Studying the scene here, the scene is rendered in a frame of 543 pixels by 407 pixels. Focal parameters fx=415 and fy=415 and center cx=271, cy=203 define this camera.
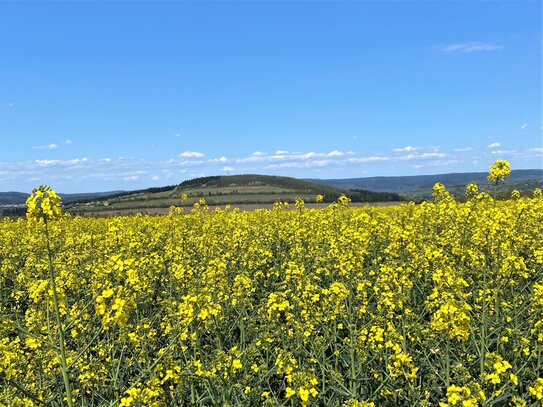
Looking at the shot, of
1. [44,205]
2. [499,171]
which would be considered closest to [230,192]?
[499,171]

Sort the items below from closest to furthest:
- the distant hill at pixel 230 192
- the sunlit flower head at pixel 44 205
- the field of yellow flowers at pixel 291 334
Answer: the sunlit flower head at pixel 44 205
the field of yellow flowers at pixel 291 334
the distant hill at pixel 230 192

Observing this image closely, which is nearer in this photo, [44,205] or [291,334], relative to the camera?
[44,205]

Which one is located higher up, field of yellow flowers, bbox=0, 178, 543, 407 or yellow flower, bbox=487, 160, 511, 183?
yellow flower, bbox=487, 160, 511, 183

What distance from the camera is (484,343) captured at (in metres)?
5.21

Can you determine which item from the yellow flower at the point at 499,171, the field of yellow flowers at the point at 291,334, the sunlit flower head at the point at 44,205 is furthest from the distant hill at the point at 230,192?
the sunlit flower head at the point at 44,205

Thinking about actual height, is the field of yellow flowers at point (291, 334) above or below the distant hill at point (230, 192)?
below

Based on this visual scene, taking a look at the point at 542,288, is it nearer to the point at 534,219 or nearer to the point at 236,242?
the point at 236,242

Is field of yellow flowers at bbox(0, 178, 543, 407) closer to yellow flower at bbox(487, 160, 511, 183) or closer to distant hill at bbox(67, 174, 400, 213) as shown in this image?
yellow flower at bbox(487, 160, 511, 183)

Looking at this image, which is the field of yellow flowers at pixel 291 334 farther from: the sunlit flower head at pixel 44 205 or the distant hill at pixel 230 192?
the distant hill at pixel 230 192

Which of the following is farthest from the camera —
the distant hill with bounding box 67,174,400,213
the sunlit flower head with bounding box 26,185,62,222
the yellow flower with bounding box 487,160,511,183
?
the distant hill with bounding box 67,174,400,213

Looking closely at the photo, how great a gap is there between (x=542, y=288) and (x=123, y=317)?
5.30 m

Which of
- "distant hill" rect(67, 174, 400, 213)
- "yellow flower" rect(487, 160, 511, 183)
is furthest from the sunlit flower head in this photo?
"distant hill" rect(67, 174, 400, 213)

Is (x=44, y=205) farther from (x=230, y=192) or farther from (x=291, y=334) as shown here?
(x=230, y=192)

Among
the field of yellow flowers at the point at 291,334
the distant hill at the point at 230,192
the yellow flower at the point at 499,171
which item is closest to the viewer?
the field of yellow flowers at the point at 291,334
